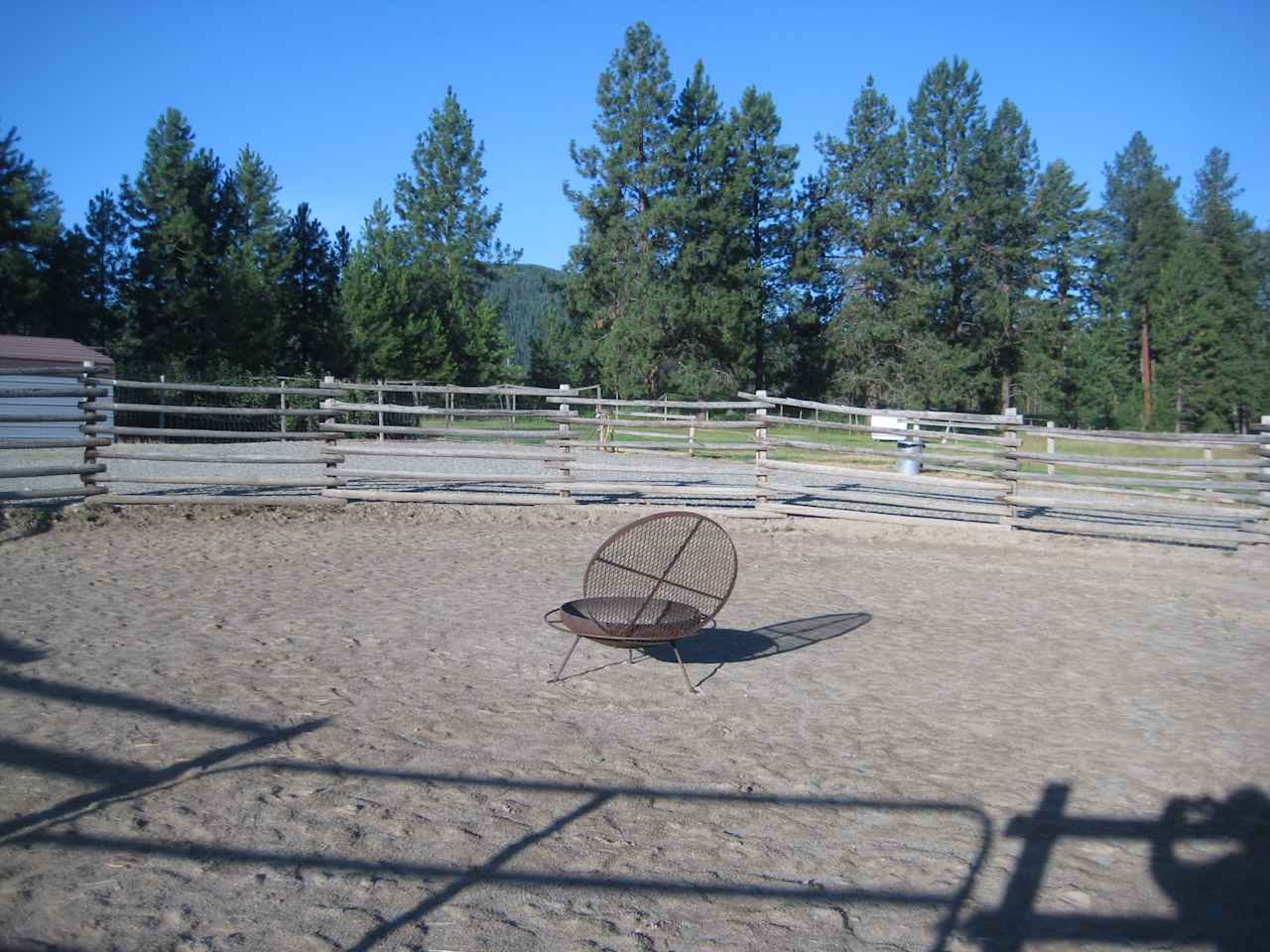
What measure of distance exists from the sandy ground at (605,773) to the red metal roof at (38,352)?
18708 mm

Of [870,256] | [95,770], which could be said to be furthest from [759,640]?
[870,256]

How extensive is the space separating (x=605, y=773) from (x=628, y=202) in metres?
39.7

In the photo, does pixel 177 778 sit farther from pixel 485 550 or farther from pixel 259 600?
pixel 485 550

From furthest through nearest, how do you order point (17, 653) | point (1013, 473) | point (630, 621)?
point (1013, 473), point (17, 653), point (630, 621)

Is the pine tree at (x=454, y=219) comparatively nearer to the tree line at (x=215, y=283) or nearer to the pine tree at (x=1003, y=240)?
the tree line at (x=215, y=283)

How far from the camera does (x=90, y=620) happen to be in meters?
6.19

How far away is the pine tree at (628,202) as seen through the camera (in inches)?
1574

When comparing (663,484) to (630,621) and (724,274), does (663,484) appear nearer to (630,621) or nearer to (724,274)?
(630,621)

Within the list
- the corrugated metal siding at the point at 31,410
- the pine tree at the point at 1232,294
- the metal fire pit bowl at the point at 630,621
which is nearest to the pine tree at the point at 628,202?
the corrugated metal siding at the point at 31,410

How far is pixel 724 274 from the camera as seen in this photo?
41812 mm

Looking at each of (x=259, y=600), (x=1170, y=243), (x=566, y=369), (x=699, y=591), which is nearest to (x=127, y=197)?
(x=566, y=369)

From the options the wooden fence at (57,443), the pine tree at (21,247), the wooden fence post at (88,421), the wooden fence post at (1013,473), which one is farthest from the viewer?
the pine tree at (21,247)

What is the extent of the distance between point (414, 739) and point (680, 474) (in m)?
7.94

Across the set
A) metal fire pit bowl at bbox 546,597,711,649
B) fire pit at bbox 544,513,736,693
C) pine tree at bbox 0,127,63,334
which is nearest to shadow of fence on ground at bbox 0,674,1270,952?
metal fire pit bowl at bbox 546,597,711,649
